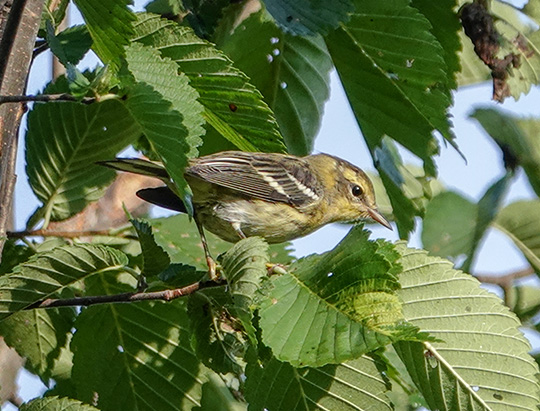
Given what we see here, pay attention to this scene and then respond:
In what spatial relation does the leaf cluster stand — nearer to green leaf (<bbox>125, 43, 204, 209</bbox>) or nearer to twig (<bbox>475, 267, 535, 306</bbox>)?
green leaf (<bbox>125, 43, 204, 209</bbox>)

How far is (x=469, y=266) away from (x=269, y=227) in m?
1.13

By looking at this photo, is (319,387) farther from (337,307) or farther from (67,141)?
(67,141)

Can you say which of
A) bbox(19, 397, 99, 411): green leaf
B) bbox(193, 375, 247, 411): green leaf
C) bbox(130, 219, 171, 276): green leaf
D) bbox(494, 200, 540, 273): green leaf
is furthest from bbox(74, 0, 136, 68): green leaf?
bbox(494, 200, 540, 273): green leaf

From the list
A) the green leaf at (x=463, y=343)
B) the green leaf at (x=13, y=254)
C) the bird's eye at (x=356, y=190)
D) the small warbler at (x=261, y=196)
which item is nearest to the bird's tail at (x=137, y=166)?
the small warbler at (x=261, y=196)

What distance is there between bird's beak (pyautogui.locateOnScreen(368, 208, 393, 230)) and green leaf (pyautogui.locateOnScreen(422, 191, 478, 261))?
1.14 meters

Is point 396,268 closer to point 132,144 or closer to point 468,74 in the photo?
point 132,144

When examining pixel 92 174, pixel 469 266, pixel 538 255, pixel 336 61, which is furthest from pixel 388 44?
pixel 538 255

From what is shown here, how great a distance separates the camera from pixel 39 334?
3.24m

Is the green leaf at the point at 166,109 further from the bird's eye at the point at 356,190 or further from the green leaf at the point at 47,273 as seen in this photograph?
the bird's eye at the point at 356,190

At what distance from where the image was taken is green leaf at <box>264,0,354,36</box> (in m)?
2.71

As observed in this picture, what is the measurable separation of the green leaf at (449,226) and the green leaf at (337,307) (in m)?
1.19

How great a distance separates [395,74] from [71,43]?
3.85 ft

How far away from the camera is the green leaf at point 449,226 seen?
11.5 ft

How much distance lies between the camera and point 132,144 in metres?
3.55
